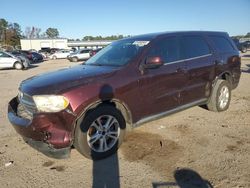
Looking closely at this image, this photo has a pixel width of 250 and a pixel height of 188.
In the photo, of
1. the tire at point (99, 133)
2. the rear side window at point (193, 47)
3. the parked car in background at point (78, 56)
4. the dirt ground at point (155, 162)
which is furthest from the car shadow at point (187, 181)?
the parked car in background at point (78, 56)

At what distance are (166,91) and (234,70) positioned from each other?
8.90 feet

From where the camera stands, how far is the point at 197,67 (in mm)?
5660

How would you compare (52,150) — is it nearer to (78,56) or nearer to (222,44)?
(222,44)

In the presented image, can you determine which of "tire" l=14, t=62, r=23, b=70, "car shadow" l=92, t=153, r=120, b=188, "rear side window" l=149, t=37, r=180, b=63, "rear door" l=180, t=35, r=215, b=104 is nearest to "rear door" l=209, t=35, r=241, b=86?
"rear door" l=180, t=35, r=215, b=104

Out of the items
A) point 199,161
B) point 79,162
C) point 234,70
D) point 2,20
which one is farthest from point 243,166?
point 2,20

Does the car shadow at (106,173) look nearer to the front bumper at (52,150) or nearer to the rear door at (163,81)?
the front bumper at (52,150)

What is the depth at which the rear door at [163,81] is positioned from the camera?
4.71 metres

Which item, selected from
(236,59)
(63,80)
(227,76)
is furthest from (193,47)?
(63,80)

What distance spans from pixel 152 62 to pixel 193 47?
1.59 m

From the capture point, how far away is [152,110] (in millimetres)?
4883

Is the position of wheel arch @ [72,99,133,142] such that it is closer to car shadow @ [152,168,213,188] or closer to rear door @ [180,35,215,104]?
car shadow @ [152,168,213,188]

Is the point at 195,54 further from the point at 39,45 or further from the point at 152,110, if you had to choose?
the point at 39,45

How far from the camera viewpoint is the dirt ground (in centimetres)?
361

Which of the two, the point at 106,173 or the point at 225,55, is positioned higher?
the point at 225,55
